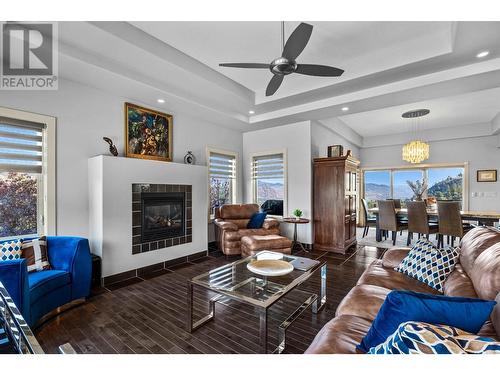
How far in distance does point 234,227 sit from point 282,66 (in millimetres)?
2934

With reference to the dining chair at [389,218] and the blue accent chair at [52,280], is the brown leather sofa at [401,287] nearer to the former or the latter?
the blue accent chair at [52,280]

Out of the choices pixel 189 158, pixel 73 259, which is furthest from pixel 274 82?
pixel 73 259

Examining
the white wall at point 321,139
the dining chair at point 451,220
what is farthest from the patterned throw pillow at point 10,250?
the dining chair at point 451,220

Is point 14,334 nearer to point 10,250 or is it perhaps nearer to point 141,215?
point 10,250

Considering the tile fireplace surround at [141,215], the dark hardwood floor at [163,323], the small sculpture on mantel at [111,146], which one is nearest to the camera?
the dark hardwood floor at [163,323]

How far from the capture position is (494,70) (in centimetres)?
274

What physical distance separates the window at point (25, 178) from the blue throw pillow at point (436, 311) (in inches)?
145

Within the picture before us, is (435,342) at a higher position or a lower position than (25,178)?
lower

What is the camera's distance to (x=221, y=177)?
538 centimetres

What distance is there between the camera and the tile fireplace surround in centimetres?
344

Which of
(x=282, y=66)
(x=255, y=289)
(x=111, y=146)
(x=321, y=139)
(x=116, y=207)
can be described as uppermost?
(x=282, y=66)

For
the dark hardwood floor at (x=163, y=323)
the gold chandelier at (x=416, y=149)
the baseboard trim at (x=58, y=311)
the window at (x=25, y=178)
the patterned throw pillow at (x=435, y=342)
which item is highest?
the gold chandelier at (x=416, y=149)

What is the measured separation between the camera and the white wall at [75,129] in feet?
9.57
